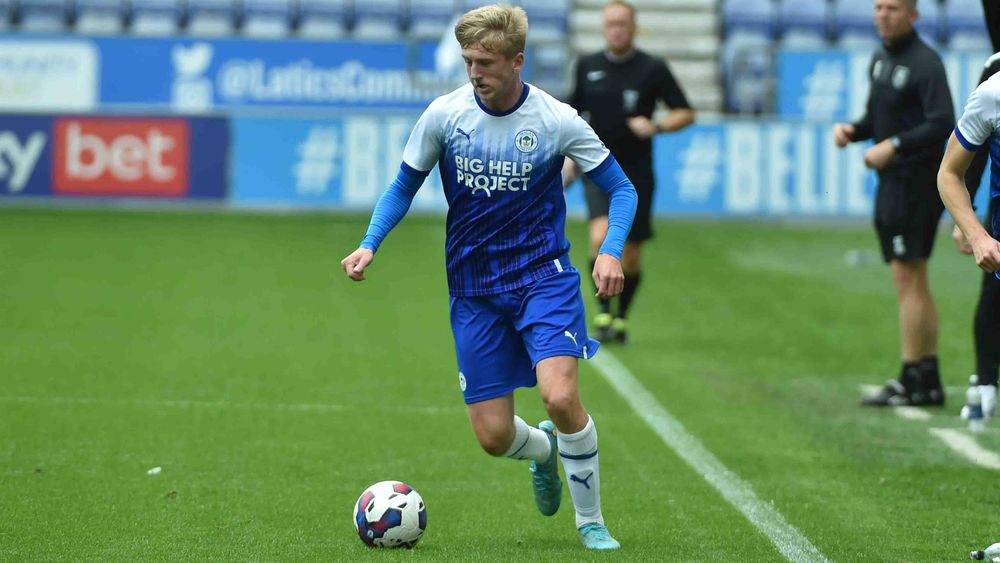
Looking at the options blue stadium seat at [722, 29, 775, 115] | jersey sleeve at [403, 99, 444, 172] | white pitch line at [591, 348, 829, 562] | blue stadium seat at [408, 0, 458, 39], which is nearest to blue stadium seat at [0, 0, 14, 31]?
blue stadium seat at [408, 0, 458, 39]

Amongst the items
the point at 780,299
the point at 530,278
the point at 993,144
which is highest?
the point at 993,144

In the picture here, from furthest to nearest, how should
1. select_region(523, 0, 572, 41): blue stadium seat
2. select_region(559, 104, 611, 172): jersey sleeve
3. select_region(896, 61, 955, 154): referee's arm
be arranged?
select_region(523, 0, 572, 41): blue stadium seat, select_region(896, 61, 955, 154): referee's arm, select_region(559, 104, 611, 172): jersey sleeve

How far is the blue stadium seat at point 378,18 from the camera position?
2688cm

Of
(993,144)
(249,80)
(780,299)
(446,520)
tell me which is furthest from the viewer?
(249,80)

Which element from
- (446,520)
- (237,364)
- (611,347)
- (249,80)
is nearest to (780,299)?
(611,347)

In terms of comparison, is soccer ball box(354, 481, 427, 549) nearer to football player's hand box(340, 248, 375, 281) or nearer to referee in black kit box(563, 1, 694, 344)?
football player's hand box(340, 248, 375, 281)

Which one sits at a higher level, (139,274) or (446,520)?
(446,520)

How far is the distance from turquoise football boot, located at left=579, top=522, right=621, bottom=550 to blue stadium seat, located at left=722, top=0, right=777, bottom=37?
22239 mm

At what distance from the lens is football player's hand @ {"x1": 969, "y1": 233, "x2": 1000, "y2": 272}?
17.4ft

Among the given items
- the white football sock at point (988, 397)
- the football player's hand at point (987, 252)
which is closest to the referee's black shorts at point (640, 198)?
the white football sock at point (988, 397)

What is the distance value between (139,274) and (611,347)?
5.34m

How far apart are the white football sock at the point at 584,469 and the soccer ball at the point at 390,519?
1.80ft

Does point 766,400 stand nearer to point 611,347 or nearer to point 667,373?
point 667,373

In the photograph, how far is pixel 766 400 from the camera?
31.1 ft
